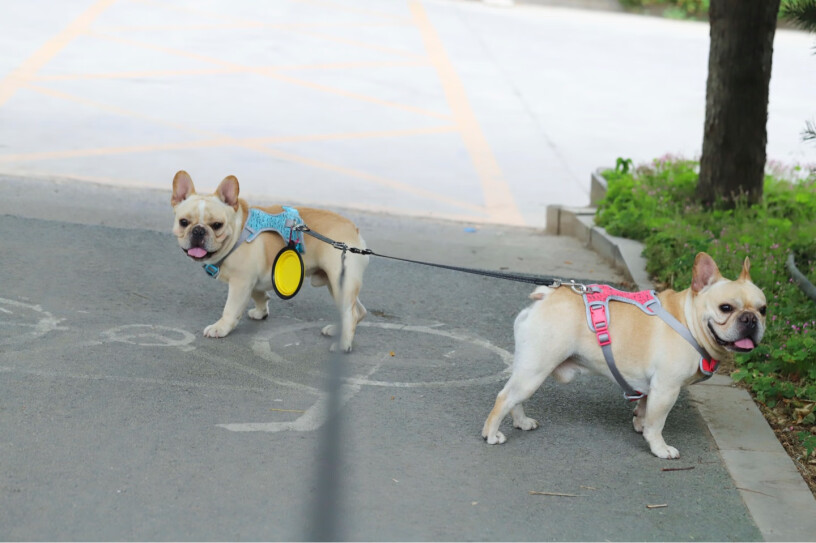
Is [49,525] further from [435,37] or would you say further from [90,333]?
[435,37]

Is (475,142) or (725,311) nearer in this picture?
(725,311)

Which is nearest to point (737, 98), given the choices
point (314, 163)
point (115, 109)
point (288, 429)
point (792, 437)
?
point (792, 437)

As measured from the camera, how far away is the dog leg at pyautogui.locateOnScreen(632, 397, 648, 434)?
4773 mm

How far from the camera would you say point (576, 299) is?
455 cm

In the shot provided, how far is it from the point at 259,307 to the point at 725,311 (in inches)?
117

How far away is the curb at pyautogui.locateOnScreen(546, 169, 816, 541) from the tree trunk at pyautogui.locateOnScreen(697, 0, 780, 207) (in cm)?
338

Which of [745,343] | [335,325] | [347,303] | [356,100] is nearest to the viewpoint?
[745,343]

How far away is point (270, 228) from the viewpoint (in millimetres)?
5707

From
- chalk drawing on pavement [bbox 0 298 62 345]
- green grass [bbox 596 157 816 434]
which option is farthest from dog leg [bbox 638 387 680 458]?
chalk drawing on pavement [bbox 0 298 62 345]

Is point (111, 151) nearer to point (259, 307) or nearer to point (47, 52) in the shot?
point (259, 307)

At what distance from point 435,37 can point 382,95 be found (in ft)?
20.6

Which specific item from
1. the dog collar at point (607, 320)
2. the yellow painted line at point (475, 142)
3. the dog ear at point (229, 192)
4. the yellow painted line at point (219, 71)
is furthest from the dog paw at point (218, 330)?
the yellow painted line at point (219, 71)

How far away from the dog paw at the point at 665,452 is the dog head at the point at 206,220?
103 inches

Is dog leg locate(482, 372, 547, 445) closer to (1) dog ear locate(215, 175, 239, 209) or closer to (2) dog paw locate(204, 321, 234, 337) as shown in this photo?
(2) dog paw locate(204, 321, 234, 337)
